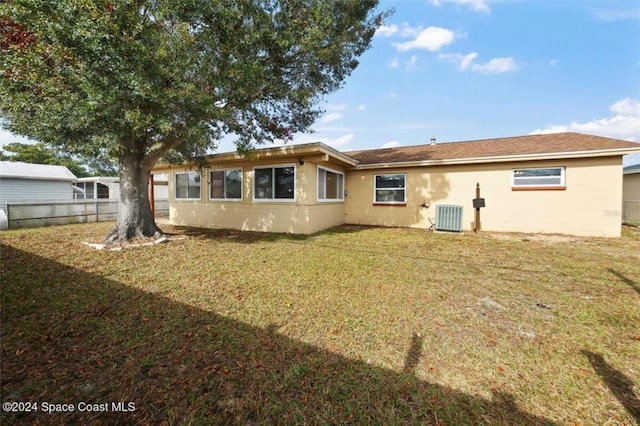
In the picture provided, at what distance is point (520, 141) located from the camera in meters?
10.5

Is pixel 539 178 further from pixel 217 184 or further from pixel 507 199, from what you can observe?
pixel 217 184

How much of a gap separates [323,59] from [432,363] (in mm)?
6377

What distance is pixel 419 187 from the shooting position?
34.9 ft

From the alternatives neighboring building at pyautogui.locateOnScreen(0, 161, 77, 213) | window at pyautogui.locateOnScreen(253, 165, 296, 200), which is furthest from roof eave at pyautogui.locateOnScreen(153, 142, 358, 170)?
neighboring building at pyautogui.locateOnScreen(0, 161, 77, 213)

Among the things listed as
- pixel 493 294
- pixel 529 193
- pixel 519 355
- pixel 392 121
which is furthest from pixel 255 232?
pixel 392 121

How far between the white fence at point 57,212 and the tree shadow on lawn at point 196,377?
31.6 feet

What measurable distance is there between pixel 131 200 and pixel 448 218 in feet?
32.8

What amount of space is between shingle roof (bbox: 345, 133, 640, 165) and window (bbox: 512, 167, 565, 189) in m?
0.68

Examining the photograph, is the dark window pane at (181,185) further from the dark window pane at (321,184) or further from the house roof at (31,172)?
the house roof at (31,172)

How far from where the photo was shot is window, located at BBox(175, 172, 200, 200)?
11.2 meters

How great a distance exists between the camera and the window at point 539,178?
8.71 meters

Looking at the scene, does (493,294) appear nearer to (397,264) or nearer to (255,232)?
(397,264)

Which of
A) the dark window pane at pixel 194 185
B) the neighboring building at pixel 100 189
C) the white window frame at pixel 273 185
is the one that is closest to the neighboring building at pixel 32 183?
the neighboring building at pixel 100 189

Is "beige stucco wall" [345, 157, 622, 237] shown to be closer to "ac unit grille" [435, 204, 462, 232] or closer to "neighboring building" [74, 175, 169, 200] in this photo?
"ac unit grille" [435, 204, 462, 232]
